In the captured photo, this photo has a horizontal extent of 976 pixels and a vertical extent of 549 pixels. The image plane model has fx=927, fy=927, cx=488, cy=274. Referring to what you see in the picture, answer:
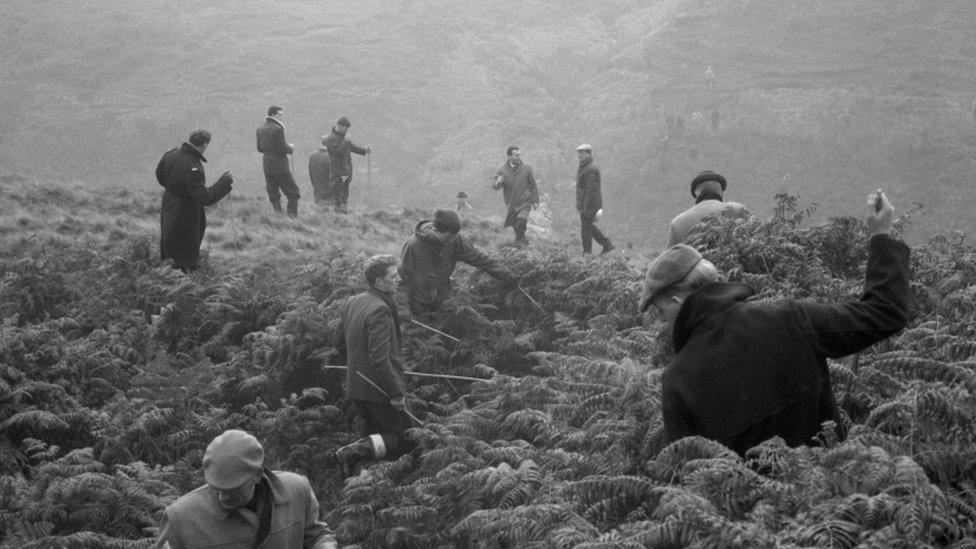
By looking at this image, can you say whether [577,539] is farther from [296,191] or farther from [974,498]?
[296,191]

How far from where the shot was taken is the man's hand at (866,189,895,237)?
4027mm

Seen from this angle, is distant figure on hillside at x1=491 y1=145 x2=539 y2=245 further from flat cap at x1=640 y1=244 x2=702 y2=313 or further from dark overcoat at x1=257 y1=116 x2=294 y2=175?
flat cap at x1=640 y1=244 x2=702 y2=313

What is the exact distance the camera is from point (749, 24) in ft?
181

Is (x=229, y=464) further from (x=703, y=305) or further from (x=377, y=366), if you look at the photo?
(x=377, y=366)

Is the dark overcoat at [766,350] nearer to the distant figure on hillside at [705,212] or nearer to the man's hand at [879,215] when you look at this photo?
the man's hand at [879,215]

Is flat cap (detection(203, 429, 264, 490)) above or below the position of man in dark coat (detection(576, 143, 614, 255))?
below

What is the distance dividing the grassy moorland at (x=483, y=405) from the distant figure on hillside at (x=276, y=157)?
9.93 ft

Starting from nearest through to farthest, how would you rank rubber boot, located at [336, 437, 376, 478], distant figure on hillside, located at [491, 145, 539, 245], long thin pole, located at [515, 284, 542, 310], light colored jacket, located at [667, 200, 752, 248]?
light colored jacket, located at [667, 200, 752, 248] < rubber boot, located at [336, 437, 376, 478] < long thin pole, located at [515, 284, 542, 310] < distant figure on hillside, located at [491, 145, 539, 245]

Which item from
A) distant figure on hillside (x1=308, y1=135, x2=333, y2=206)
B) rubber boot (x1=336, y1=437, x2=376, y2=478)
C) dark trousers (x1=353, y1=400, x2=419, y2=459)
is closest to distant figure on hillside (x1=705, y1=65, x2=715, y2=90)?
distant figure on hillside (x1=308, y1=135, x2=333, y2=206)

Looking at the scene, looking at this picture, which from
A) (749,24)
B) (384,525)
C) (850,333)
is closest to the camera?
(850,333)

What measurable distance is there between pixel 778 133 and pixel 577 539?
3957cm

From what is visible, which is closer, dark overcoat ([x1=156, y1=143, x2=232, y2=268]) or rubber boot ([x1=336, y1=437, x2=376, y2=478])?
rubber boot ([x1=336, y1=437, x2=376, y2=478])

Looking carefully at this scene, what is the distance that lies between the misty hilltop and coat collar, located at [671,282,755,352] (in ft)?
96.6

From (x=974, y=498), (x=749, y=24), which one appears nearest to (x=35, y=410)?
(x=974, y=498)
